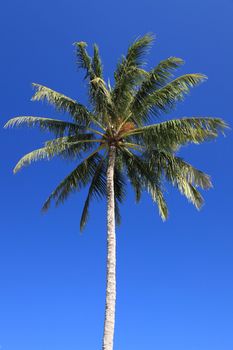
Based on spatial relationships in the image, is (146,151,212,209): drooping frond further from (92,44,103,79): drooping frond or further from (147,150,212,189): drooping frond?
(92,44,103,79): drooping frond

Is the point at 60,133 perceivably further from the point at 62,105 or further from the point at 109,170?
the point at 109,170

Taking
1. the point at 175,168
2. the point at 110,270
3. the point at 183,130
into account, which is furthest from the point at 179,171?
the point at 110,270

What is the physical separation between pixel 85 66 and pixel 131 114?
279 cm

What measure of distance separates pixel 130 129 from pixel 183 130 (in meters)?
2.10

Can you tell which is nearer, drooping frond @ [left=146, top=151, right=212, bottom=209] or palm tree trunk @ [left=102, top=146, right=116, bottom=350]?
palm tree trunk @ [left=102, top=146, right=116, bottom=350]

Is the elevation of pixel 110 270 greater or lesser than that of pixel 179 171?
lesser

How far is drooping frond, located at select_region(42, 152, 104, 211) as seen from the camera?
23.5 meters

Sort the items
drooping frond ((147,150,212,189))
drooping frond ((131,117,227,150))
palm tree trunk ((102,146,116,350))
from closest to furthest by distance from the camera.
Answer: palm tree trunk ((102,146,116,350)) < drooping frond ((131,117,227,150)) < drooping frond ((147,150,212,189))

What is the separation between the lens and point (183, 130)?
21.5 m

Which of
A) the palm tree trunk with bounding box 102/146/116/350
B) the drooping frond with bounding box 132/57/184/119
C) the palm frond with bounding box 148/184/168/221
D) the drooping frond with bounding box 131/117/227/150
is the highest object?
the drooping frond with bounding box 132/57/184/119

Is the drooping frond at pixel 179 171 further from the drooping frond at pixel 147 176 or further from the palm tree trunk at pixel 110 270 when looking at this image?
the palm tree trunk at pixel 110 270

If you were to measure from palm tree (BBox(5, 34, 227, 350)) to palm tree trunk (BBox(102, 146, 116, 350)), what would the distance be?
60 millimetres

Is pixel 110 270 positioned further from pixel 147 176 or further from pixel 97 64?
pixel 97 64

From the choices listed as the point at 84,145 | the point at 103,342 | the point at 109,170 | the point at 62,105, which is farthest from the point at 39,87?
the point at 103,342
